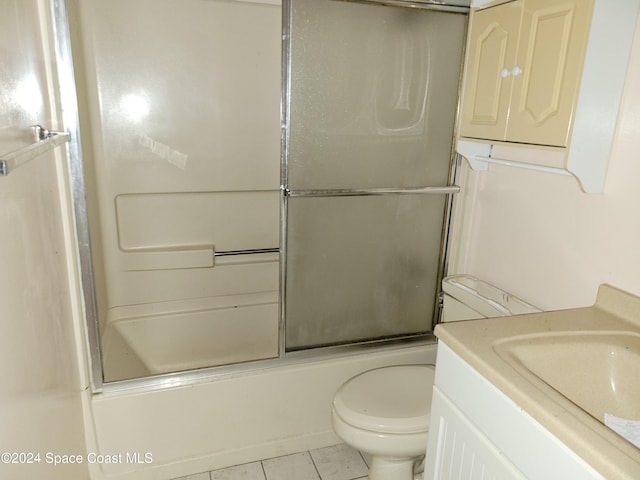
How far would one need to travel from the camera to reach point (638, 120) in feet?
4.08

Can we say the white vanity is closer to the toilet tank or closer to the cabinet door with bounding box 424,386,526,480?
the cabinet door with bounding box 424,386,526,480

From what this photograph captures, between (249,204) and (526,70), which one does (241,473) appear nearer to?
(249,204)

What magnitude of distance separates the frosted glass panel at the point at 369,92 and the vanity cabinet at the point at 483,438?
0.87 meters

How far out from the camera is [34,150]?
Answer: 38.9 inches

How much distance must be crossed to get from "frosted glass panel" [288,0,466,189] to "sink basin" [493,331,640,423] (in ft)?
3.05

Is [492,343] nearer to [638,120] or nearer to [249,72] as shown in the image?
[638,120]

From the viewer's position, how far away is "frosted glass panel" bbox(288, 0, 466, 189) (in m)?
1.63

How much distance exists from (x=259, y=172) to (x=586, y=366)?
1.86 m

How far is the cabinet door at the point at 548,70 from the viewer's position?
3.92ft

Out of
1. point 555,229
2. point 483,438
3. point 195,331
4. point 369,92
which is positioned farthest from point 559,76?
point 195,331

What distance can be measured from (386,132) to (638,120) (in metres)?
0.84

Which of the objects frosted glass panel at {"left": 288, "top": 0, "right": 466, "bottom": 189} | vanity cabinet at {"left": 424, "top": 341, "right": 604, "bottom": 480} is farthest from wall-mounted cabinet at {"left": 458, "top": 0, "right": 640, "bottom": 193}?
vanity cabinet at {"left": 424, "top": 341, "right": 604, "bottom": 480}

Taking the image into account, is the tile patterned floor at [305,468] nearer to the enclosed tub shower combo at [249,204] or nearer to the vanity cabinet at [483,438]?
the enclosed tub shower combo at [249,204]

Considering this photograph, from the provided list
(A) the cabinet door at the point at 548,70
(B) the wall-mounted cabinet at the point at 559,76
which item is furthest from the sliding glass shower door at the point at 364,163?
(A) the cabinet door at the point at 548,70
